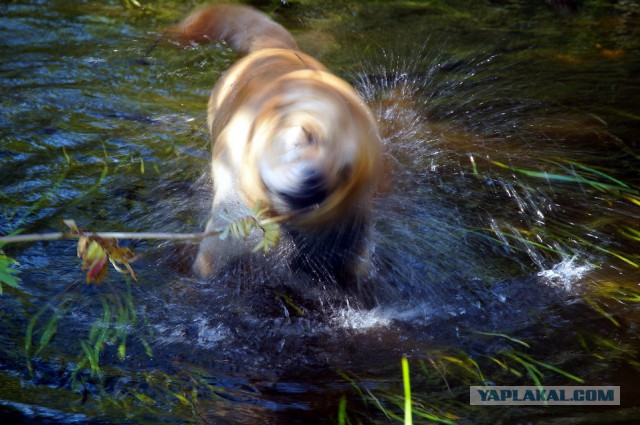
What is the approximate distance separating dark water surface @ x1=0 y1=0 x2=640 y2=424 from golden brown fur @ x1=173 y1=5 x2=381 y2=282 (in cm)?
35

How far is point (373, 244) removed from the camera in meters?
3.97

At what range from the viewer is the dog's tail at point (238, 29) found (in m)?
5.04

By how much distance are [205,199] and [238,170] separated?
3.48 feet

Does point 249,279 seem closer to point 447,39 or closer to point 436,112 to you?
point 436,112

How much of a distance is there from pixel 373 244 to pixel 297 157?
1.07 metres

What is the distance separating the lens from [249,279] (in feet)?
12.8

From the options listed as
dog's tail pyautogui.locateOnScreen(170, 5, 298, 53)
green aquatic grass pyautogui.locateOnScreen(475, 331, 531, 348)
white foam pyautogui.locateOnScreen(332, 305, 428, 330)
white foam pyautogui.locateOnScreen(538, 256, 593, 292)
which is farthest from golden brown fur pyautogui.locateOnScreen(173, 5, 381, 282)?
white foam pyautogui.locateOnScreen(538, 256, 593, 292)

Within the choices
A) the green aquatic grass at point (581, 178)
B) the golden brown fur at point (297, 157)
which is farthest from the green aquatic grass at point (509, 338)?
the green aquatic grass at point (581, 178)

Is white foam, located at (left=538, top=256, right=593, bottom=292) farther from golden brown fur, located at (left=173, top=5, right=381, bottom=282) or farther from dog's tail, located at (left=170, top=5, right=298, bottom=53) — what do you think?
dog's tail, located at (left=170, top=5, right=298, bottom=53)

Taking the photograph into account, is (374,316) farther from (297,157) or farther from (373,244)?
(297,157)

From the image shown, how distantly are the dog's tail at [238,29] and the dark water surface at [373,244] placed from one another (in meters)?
0.62

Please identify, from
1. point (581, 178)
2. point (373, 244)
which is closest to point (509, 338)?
point (373, 244)

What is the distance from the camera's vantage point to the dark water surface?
294cm

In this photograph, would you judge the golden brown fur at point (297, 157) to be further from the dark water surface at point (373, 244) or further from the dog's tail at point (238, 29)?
the dog's tail at point (238, 29)
